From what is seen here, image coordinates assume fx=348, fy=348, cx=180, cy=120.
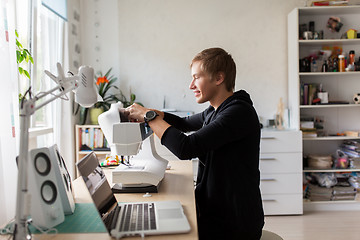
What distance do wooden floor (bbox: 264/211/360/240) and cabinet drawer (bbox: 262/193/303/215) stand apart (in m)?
0.08

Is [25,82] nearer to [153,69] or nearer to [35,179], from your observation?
[153,69]

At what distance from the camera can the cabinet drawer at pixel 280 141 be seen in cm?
363

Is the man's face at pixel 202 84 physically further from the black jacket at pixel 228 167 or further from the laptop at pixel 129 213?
the laptop at pixel 129 213

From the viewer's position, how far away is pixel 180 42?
4102 mm

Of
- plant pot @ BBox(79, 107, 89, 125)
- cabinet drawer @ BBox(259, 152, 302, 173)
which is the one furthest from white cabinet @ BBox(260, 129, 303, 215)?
plant pot @ BBox(79, 107, 89, 125)

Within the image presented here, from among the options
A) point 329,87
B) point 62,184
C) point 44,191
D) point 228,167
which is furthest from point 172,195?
point 329,87

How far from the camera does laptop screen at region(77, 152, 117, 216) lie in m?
1.23

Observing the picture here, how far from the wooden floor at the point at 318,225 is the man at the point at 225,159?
180cm

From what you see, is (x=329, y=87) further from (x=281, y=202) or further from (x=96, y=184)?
(x=96, y=184)

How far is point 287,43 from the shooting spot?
4086 mm

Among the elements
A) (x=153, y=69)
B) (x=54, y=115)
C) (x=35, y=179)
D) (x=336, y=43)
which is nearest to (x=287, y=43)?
(x=336, y=43)

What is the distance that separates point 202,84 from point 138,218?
71cm

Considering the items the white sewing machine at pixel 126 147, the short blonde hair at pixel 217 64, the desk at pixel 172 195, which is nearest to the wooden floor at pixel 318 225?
the desk at pixel 172 195

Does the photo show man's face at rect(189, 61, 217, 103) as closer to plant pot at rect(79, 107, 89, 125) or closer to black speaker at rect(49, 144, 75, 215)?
black speaker at rect(49, 144, 75, 215)
